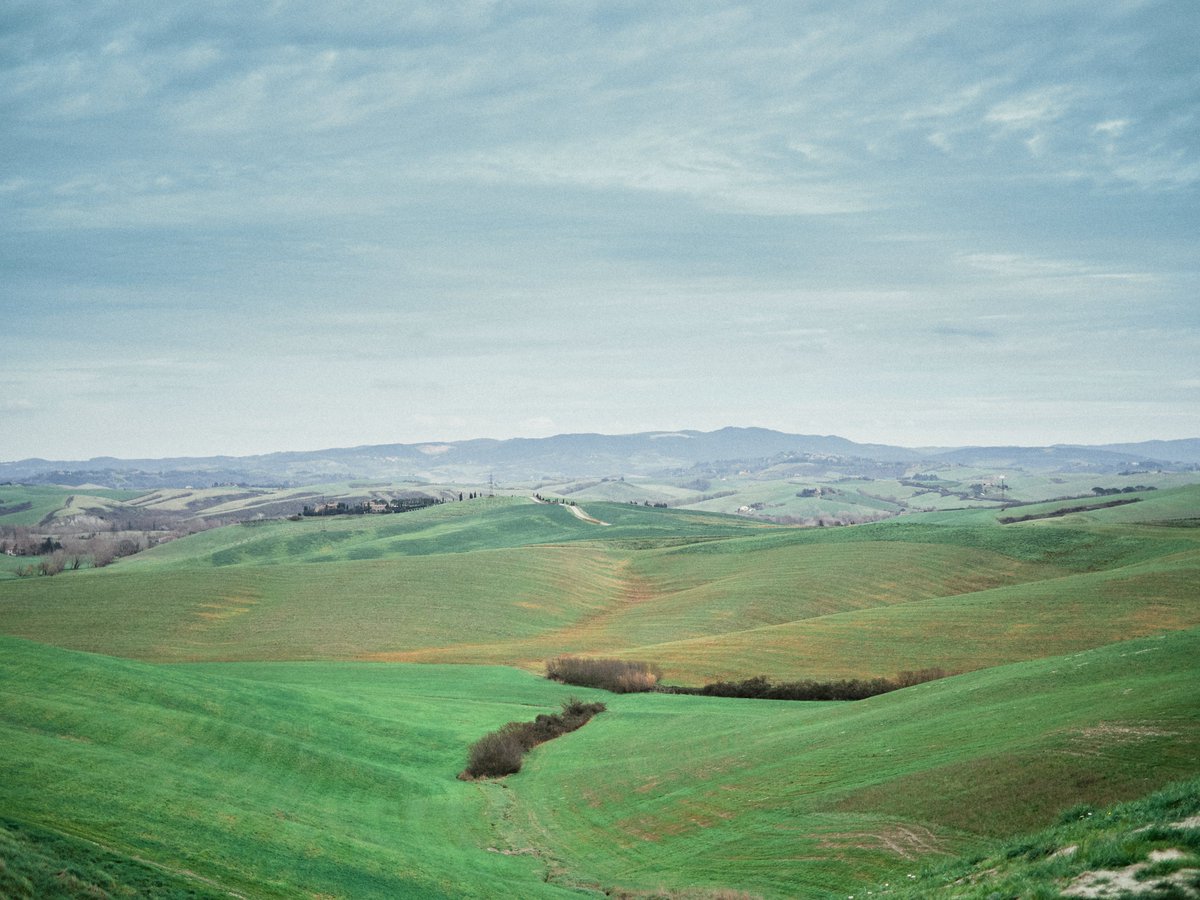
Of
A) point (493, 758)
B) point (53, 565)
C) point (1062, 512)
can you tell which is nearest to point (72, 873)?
point (493, 758)

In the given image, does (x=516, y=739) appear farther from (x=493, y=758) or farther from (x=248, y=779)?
(x=248, y=779)

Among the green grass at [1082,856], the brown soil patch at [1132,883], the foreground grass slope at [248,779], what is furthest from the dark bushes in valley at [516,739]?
the brown soil patch at [1132,883]

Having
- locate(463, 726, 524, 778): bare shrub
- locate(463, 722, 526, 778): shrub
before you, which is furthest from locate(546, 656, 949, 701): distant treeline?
locate(463, 726, 524, 778): bare shrub

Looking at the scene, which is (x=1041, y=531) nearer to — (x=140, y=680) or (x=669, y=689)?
(x=669, y=689)

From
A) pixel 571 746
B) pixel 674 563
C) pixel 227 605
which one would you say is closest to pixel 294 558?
pixel 227 605

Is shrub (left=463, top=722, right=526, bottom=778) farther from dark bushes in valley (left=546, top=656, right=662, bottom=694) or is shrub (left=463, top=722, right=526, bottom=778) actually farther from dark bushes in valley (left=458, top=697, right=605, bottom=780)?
dark bushes in valley (left=546, top=656, right=662, bottom=694)

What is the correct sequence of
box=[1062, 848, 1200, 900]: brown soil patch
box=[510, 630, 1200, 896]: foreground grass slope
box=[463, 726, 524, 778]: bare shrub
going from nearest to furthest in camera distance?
box=[1062, 848, 1200, 900]: brown soil patch < box=[510, 630, 1200, 896]: foreground grass slope < box=[463, 726, 524, 778]: bare shrub

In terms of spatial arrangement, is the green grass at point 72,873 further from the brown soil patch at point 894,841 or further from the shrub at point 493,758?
the shrub at point 493,758

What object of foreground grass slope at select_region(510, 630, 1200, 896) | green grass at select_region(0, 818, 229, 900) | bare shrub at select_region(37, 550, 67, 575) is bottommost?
bare shrub at select_region(37, 550, 67, 575)
